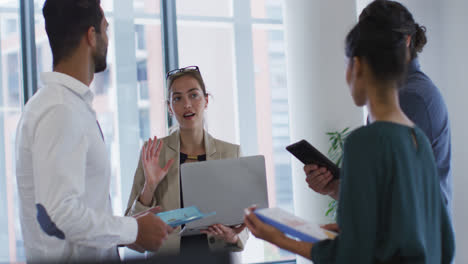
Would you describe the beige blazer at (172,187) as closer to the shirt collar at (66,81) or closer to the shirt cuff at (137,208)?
the shirt cuff at (137,208)

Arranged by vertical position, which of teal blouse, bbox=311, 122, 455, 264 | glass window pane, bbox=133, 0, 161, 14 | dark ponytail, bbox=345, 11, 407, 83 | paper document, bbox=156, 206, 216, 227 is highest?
glass window pane, bbox=133, 0, 161, 14

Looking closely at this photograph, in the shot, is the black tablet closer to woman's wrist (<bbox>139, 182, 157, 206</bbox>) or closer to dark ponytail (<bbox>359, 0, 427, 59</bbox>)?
dark ponytail (<bbox>359, 0, 427, 59</bbox>)

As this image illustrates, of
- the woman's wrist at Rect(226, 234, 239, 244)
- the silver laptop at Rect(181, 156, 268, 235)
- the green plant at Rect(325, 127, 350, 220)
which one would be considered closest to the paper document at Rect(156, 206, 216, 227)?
the silver laptop at Rect(181, 156, 268, 235)

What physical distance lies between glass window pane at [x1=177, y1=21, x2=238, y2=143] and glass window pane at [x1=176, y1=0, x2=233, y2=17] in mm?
147

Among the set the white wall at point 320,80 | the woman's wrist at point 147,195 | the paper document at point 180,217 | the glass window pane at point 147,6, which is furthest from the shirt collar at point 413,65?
the glass window pane at point 147,6

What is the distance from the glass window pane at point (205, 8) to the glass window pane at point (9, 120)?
1798mm

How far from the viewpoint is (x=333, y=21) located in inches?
186

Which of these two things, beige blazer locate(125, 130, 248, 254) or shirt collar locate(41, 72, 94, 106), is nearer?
shirt collar locate(41, 72, 94, 106)

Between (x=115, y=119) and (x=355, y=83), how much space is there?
4.12 meters

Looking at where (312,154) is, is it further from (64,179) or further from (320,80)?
(320,80)

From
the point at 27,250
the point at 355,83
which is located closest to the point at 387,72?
the point at 355,83

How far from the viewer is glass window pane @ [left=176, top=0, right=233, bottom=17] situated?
5.46 metres

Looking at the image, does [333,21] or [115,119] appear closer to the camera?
[333,21]

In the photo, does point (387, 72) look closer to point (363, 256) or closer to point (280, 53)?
point (363, 256)
